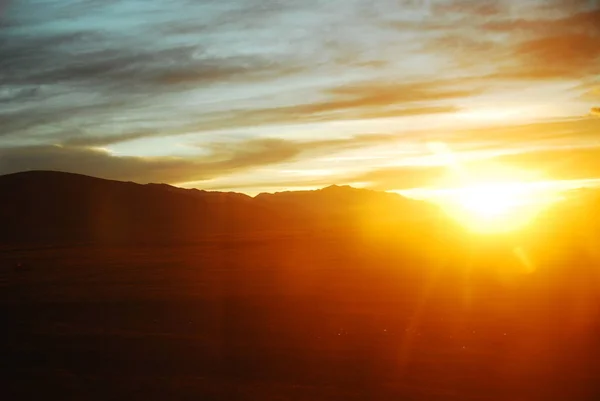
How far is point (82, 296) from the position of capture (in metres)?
30.5

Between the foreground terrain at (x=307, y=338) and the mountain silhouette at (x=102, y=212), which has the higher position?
the mountain silhouette at (x=102, y=212)

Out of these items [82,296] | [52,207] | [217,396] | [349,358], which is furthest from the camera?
[52,207]

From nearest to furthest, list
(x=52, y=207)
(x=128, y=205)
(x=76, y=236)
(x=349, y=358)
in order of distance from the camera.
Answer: (x=349, y=358) < (x=76, y=236) < (x=52, y=207) < (x=128, y=205)

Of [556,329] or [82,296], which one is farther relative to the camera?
[82,296]

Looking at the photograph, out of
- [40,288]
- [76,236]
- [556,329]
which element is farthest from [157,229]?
[556,329]

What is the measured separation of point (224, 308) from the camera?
2558 cm

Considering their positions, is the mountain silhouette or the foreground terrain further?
the mountain silhouette

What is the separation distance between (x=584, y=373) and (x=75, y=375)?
10081mm

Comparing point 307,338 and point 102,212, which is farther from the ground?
point 102,212

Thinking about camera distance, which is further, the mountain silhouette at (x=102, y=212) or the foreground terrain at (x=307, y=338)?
the mountain silhouette at (x=102, y=212)

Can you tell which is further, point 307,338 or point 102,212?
point 102,212

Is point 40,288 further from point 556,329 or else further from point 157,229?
point 157,229

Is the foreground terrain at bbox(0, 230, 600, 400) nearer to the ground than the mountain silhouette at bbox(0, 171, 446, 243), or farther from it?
nearer to the ground

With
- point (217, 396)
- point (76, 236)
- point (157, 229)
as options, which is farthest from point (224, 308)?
point (157, 229)
